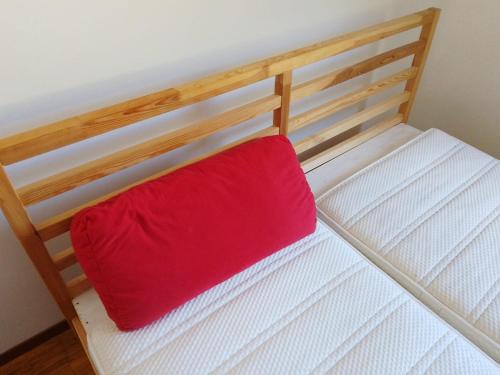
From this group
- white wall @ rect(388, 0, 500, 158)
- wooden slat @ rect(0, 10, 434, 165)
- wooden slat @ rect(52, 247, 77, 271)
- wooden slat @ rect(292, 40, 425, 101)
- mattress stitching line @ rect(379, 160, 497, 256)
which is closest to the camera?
wooden slat @ rect(0, 10, 434, 165)

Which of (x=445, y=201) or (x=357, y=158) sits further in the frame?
(x=357, y=158)

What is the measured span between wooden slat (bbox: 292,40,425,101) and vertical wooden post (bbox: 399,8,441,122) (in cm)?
2

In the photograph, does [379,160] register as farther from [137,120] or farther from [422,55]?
[137,120]

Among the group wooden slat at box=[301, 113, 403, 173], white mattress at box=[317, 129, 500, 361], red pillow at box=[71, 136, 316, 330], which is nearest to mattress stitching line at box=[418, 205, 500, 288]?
white mattress at box=[317, 129, 500, 361]

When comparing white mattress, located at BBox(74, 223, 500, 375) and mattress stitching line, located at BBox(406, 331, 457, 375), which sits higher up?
white mattress, located at BBox(74, 223, 500, 375)

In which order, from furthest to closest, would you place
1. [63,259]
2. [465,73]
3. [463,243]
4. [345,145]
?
[465,73]
[345,145]
[463,243]
[63,259]

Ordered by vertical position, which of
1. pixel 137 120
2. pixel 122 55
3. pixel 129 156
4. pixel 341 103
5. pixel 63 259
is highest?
pixel 122 55

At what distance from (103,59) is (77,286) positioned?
0.61m

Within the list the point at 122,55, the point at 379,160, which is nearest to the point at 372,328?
the point at 379,160

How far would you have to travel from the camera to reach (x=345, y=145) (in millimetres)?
1525

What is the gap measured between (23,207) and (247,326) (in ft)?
1.92

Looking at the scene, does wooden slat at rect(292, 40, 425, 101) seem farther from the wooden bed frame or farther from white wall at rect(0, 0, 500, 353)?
white wall at rect(0, 0, 500, 353)

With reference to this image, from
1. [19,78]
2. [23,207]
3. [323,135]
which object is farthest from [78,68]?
[323,135]

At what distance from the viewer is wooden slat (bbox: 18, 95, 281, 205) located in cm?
86
